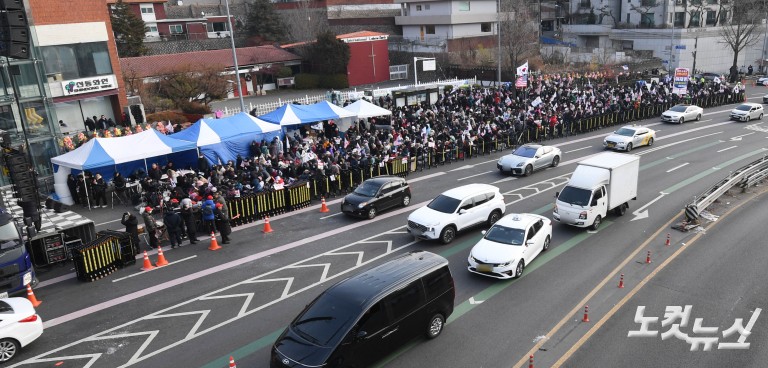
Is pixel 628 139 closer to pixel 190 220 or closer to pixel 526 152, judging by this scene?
pixel 526 152

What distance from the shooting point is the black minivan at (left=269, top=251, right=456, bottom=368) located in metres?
9.72

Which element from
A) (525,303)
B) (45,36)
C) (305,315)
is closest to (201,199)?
(305,315)

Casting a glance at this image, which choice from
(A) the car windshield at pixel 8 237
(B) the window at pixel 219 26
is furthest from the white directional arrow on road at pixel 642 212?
(B) the window at pixel 219 26

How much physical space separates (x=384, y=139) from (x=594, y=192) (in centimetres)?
1369

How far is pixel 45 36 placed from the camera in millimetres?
29938

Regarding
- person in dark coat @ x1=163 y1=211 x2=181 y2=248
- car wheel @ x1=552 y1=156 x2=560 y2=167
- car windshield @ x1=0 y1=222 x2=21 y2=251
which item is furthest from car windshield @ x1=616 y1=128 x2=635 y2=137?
car windshield @ x1=0 y1=222 x2=21 y2=251

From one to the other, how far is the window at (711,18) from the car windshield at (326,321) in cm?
8026

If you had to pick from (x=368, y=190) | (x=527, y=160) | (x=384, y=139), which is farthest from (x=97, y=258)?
(x=527, y=160)

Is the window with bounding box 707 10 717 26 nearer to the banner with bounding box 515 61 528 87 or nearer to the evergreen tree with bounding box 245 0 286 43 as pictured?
the banner with bounding box 515 61 528 87

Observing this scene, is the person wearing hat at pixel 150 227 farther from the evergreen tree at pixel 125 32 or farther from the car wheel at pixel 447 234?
the evergreen tree at pixel 125 32

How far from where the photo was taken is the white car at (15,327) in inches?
452

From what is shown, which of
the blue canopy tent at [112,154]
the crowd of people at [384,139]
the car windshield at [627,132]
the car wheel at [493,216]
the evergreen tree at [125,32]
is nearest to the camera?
the car wheel at [493,216]

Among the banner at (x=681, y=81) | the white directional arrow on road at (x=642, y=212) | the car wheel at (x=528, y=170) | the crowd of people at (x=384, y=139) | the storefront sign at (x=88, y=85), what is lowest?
the white directional arrow on road at (x=642, y=212)

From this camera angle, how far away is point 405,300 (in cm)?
1089
